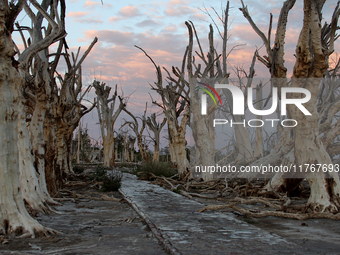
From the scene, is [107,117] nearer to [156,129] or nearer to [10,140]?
[156,129]

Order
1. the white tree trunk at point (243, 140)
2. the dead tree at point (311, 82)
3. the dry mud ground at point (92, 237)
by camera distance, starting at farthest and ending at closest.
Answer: the white tree trunk at point (243, 140) < the dead tree at point (311, 82) < the dry mud ground at point (92, 237)

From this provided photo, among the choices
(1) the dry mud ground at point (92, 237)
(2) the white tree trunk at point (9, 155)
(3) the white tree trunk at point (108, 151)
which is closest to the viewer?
(1) the dry mud ground at point (92, 237)

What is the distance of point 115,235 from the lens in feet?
16.2

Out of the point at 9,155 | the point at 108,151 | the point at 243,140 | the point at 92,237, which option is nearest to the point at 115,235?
the point at 92,237

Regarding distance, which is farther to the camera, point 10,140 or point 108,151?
point 108,151

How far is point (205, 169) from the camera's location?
12.8 m

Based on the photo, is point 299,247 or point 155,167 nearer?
point 299,247

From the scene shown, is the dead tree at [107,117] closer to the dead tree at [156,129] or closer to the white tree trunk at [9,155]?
the dead tree at [156,129]

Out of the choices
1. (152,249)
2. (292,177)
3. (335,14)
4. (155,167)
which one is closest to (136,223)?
(152,249)

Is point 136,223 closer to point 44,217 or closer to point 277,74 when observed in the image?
point 44,217

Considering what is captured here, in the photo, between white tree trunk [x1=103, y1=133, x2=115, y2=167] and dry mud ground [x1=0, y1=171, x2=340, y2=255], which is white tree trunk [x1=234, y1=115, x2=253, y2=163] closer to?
white tree trunk [x1=103, y1=133, x2=115, y2=167]

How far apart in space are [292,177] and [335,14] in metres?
3.80

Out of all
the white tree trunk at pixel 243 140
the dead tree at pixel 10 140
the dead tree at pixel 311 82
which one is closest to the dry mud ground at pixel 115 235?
the dead tree at pixel 10 140

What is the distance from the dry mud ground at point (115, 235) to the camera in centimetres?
404
